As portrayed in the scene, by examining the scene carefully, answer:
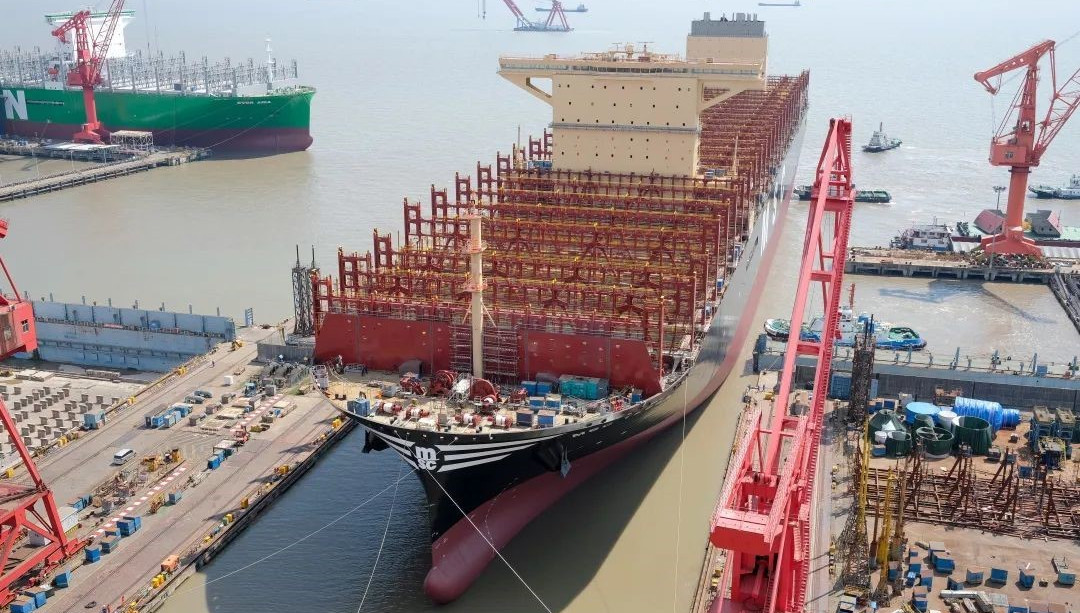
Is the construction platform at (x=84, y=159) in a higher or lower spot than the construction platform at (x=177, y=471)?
higher

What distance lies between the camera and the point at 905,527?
20766 millimetres

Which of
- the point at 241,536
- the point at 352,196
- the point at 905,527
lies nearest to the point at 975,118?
the point at 352,196

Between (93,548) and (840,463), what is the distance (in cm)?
1669

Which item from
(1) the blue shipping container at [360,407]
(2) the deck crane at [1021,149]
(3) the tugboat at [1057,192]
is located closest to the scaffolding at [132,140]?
(2) the deck crane at [1021,149]

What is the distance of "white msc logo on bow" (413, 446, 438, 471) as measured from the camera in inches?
722

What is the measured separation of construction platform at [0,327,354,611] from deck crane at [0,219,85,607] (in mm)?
343

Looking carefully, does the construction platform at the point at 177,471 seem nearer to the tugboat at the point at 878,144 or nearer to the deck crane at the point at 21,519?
the deck crane at the point at 21,519

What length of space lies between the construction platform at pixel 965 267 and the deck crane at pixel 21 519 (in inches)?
1255

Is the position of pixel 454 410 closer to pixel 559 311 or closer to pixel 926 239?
pixel 559 311

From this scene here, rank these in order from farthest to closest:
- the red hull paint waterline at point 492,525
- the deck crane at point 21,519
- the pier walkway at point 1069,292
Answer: the pier walkway at point 1069,292 → the red hull paint waterline at point 492,525 → the deck crane at point 21,519

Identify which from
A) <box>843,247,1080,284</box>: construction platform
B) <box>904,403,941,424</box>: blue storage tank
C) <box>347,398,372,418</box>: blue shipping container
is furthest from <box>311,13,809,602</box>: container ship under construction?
<box>843,247,1080,284</box>: construction platform

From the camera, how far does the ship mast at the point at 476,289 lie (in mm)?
19656

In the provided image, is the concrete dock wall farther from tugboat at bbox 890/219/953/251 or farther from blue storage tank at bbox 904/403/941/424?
tugboat at bbox 890/219/953/251

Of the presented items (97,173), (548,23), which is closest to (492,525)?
(97,173)
